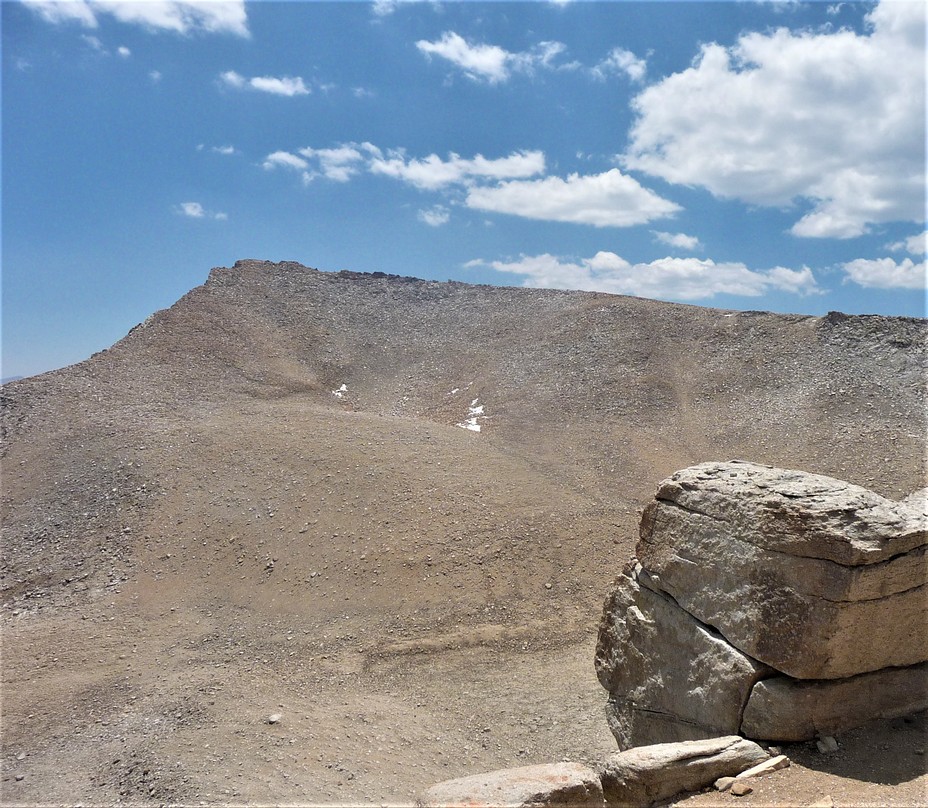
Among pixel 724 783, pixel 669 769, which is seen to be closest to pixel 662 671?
pixel 669 769

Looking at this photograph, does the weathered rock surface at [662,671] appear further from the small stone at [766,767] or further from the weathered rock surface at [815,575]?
the small stone at [766,767]

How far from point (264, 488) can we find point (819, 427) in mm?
18826

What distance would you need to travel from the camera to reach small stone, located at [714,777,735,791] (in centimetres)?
591

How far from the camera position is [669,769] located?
6.16 metres

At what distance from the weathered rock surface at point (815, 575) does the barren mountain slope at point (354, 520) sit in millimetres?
1639

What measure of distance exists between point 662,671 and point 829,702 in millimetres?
2171

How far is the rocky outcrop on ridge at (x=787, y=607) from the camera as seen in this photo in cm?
672

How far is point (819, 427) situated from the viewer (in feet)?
74.3

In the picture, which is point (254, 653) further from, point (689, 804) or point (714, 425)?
point (714, 425)

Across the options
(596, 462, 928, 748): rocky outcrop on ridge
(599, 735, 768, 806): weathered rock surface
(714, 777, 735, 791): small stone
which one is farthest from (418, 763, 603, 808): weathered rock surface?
(596, 462, 928, 748): rocky outcrop on ridge

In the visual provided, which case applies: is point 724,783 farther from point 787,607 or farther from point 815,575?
point 815,575

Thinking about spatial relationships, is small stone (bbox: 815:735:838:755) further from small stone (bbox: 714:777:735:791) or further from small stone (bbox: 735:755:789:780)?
small stone (bbox: 714:777:735:791)

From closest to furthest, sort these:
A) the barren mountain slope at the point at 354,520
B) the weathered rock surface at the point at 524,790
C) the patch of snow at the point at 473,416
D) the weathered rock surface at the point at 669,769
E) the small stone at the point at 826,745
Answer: the weathered rock surface at the point at 524,790
the weathered rock surface at the point at 669,769
the small stone at the point at 826,745
the barren mountain slope at the point at 354,520
the patch of snow at the point at 473,416

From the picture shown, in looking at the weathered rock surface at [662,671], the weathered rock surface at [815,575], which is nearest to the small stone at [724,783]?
the weathered rock surface at [662,671]
